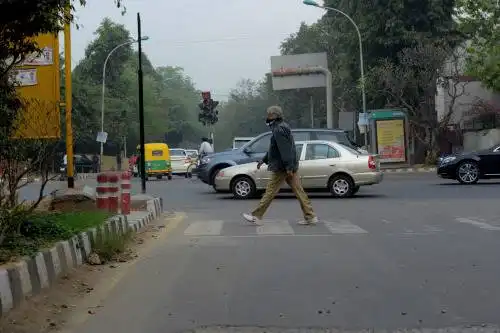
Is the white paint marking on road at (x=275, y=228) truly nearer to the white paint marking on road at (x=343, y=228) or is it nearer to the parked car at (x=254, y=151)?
the white paint marking on road at (x=343, y=228)

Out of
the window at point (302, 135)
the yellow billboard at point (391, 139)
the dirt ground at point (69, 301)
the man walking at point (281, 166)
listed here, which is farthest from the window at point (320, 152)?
the yellow billboard at point (391, 139)

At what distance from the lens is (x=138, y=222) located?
37.1 ft

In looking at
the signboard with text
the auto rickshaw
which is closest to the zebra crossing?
the auto rickshaw

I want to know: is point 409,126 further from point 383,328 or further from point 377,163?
point 383,328

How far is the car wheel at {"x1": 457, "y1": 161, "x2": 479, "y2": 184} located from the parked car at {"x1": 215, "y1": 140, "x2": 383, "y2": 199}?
4.91 meters

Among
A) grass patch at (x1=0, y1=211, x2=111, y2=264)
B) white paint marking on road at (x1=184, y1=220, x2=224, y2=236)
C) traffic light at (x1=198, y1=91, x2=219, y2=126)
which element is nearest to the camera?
grass patch at (x1=0, y1=211, x2=111, y2=264)

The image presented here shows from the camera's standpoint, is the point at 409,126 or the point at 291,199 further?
the point at 409,126

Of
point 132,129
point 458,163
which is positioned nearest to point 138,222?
point 458,163

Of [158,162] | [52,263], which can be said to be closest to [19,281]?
[52,263]

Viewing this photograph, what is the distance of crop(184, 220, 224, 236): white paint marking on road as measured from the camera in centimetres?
1041

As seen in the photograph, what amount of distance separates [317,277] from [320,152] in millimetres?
10522

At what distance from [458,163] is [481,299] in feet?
51.6

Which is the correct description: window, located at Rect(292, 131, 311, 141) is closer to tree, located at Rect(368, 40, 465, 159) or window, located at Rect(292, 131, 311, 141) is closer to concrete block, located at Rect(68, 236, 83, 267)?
concrete block, located at Rect(68, 236, 83, 267)

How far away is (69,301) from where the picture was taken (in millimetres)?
6043
